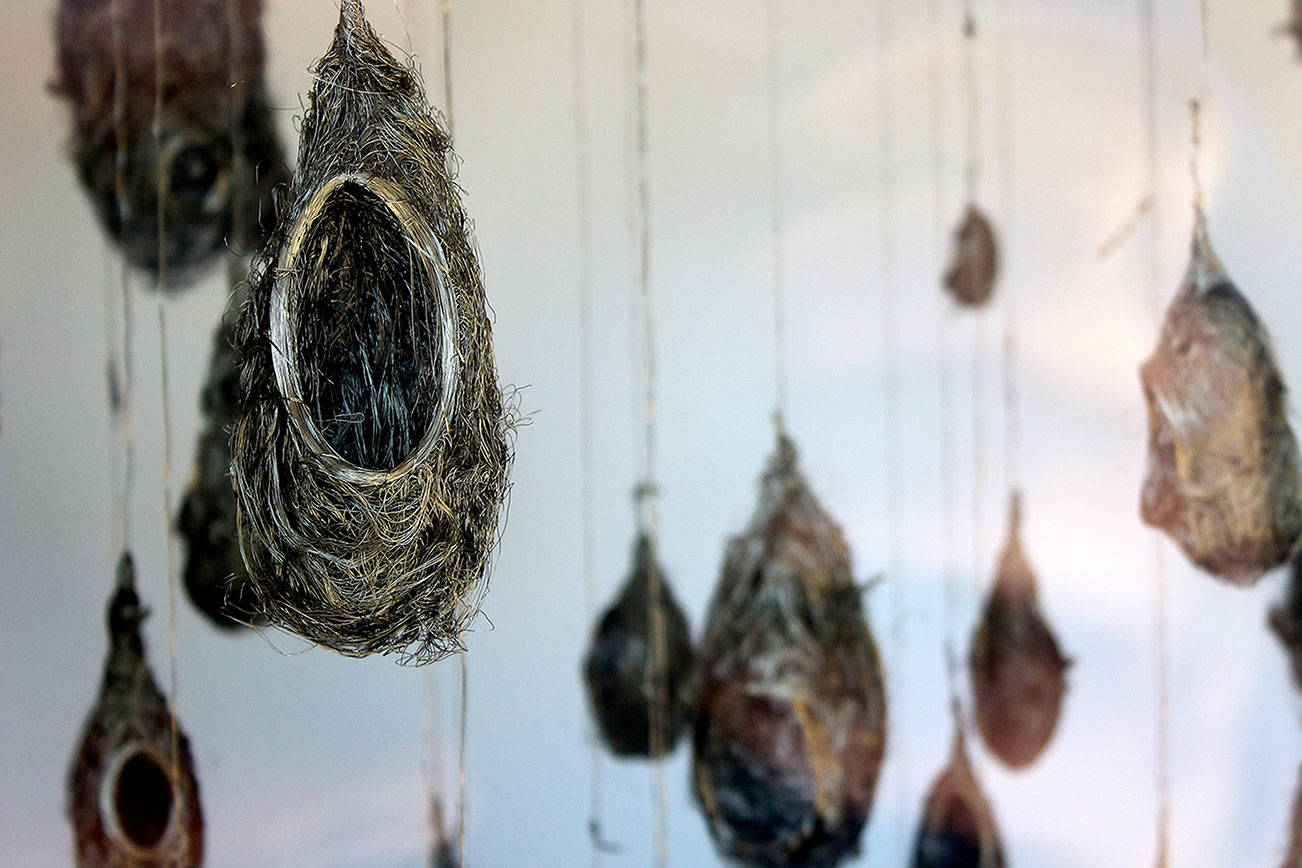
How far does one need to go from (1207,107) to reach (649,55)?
2.44 ft

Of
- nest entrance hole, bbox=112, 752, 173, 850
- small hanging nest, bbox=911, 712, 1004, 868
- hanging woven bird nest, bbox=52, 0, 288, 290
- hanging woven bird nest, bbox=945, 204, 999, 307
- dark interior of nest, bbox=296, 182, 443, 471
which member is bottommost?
small hanging nest, bbox=911, 712, 1004, 868

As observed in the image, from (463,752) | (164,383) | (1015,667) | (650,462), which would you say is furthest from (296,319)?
(1015,667)

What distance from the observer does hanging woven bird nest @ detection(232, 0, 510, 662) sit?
912 mm

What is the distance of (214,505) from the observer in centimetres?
112

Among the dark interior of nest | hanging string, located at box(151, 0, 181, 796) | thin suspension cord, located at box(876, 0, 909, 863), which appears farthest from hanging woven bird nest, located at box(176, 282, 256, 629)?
thin suspension cord, located at box(876, 0, 909, 863)

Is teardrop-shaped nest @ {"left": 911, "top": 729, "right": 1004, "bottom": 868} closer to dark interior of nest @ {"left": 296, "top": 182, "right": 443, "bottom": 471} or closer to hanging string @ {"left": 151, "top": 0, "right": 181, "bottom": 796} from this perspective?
dark interior of nest @ {"left": 296, "top": 182, "right": 443, "bottom": 471}

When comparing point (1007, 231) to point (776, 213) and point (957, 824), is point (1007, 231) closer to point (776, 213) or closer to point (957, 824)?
point (776, 213)

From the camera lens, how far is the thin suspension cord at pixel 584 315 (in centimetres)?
121

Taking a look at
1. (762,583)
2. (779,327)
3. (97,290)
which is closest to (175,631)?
(97,290)

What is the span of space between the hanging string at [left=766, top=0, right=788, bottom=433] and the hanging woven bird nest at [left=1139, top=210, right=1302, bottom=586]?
479 mm

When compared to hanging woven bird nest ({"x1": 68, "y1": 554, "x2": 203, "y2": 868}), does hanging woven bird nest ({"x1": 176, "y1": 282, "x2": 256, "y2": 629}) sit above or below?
above

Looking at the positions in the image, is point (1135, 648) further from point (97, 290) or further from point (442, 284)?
point (97, 290)

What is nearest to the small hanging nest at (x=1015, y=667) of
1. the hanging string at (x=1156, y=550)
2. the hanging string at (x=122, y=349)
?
the hanging string at (x=1156, y=550)

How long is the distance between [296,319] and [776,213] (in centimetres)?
60
